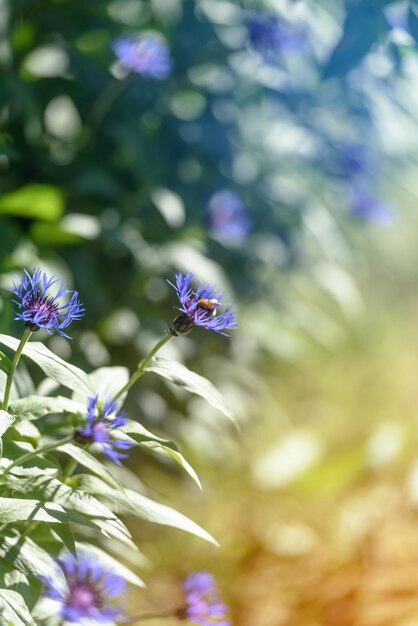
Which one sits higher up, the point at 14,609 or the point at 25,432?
the point at 25,432

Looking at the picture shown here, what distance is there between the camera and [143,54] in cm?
171

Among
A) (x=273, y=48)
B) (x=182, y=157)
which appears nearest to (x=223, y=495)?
(x=182, y=157)

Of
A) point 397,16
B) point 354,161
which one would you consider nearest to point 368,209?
point 354,161

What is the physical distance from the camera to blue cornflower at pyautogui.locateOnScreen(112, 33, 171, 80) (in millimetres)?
1684

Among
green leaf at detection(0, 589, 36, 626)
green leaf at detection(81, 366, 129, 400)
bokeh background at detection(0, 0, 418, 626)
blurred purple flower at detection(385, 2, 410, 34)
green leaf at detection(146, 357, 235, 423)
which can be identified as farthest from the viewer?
bokeh background at detection(0, 0, 418, 626)

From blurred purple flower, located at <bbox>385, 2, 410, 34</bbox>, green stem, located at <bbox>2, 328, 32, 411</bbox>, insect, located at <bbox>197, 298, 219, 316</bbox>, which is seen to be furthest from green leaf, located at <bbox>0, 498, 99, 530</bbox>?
blurred purple flower, located at <bbox>385, 2, 410, 34</bbox>

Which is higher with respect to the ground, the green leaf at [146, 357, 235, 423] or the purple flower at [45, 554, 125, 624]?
the green leaf at [146, 357, 235, 423]

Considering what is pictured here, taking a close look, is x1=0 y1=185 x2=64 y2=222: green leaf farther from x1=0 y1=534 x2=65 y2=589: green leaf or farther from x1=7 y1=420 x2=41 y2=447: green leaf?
x1=0 y1=534 x2=65 y2=589: green leaf

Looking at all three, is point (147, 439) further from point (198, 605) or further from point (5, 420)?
point (198, 605)

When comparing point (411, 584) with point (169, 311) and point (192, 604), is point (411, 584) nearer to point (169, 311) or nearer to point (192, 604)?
point (169, 311)

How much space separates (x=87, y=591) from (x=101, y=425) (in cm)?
28

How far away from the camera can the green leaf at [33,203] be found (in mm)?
1673

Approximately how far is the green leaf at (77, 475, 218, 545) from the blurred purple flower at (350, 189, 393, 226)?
137 cm

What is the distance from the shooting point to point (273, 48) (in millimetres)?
1960
